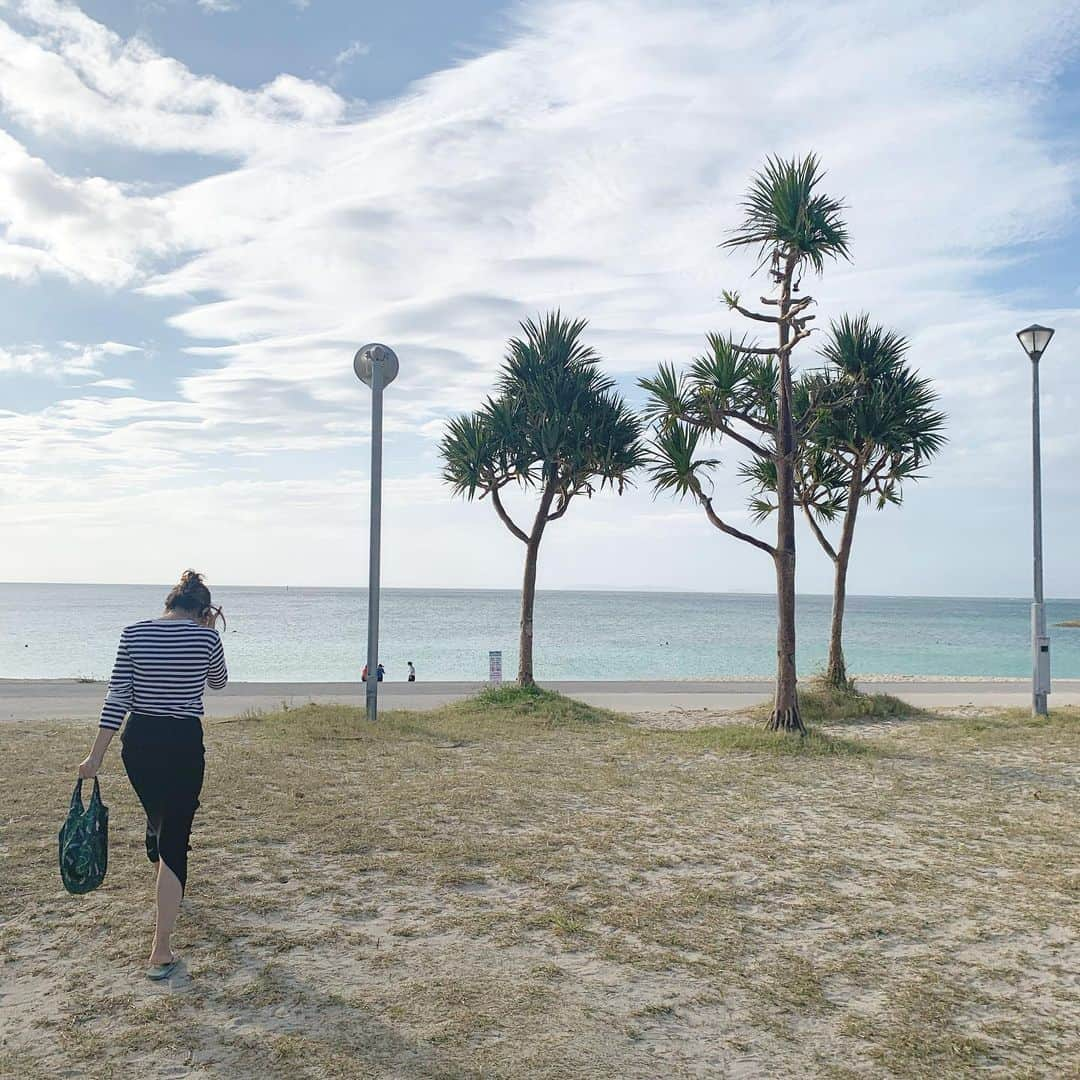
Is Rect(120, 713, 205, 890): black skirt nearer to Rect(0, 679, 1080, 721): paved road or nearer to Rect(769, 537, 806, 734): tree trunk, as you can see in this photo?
Rect(769, 537, 806, 734): tree trunk

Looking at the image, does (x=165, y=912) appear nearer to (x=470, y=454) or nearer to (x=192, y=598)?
(x=192, y=598)

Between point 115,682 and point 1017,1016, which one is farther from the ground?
point 115,682

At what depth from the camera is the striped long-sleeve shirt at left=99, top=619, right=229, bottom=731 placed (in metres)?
4.14

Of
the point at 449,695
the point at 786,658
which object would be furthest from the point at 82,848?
the point at 449,695

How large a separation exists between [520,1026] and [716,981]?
91 centimetres

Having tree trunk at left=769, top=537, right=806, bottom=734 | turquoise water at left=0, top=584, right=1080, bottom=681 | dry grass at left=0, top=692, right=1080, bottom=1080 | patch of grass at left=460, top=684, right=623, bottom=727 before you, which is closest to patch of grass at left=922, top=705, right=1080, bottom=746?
tree trunk at left=769, top=537, right=806, bottom=734

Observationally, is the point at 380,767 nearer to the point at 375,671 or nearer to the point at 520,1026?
the point at 375,671

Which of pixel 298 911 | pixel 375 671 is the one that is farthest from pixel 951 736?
pixel 298 911

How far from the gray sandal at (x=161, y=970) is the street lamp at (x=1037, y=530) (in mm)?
12694

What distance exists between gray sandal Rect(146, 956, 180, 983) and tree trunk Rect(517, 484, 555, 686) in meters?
11.5

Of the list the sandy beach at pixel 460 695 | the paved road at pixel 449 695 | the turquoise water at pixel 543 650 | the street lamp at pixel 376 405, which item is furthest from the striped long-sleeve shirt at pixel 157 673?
the turquoise water at pixel 543 650

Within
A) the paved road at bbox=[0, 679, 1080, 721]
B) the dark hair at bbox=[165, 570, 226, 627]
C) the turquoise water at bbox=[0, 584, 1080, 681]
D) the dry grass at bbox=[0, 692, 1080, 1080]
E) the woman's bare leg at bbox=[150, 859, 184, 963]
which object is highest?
the dark hair at bbox=[165, 570, 226, 627]

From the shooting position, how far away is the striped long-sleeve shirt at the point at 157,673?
4.14 metres

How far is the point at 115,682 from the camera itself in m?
4.18
